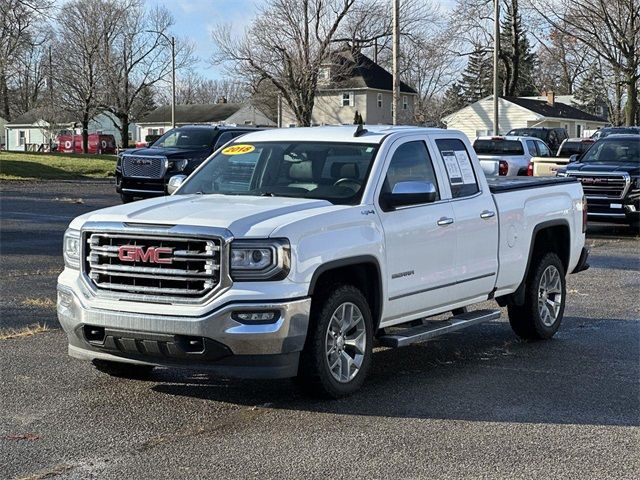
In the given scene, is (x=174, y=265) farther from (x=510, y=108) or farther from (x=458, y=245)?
(x=510, y=108)

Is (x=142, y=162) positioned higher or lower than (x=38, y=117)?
lower

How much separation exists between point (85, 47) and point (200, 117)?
91.6ft

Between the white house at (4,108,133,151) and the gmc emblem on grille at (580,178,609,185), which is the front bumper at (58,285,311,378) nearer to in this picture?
the gmc emblem on grille at (580,178,609,185)

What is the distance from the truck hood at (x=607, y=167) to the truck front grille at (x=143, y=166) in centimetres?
897

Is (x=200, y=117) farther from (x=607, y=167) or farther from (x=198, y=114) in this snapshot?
Answer: (x=607, y=167)

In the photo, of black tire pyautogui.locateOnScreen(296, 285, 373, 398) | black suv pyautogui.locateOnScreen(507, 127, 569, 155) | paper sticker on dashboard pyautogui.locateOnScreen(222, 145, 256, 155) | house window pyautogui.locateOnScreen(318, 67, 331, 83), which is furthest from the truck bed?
house window pyautogui.locateOnScreen(318, 67, 331, 83)

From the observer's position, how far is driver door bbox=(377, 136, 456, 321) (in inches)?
283

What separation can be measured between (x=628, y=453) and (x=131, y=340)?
313cm

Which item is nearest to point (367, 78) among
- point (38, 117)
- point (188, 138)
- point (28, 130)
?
point (38, 117)

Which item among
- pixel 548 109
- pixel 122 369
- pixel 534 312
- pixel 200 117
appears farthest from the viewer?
pixel 200 117

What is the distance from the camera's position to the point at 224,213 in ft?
21.5

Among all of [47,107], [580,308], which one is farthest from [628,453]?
[47,107]

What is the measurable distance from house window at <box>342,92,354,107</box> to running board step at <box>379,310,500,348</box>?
63179mm

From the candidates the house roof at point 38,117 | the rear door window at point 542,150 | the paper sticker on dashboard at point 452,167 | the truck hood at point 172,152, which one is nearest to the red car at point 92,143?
the house roof at point 38,117
